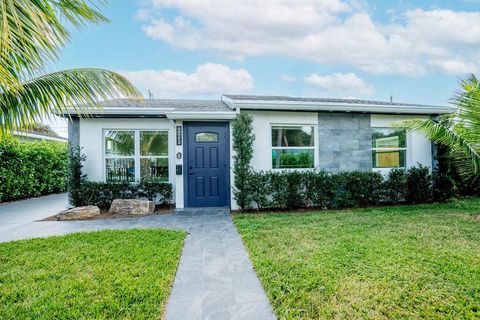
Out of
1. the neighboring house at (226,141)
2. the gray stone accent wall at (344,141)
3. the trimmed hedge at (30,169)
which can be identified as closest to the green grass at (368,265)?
the neighboring house at (226,141)

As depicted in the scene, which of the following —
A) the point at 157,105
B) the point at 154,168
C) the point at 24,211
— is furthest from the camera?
the point at 157,105

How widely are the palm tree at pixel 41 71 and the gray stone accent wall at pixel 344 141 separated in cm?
653

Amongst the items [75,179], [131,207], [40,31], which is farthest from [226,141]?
[40,31]

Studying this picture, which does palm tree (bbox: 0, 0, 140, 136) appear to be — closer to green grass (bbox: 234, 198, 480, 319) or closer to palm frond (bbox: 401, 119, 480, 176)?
green grass (bbox: 234, 198, 480, 319)

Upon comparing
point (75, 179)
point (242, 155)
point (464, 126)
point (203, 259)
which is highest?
point (464, 126)

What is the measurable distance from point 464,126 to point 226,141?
6.38 m

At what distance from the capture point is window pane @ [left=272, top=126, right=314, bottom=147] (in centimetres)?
888

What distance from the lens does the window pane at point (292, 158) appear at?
8844 millimetres

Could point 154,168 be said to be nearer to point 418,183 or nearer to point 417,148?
point 418,183

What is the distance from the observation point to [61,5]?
243 cm

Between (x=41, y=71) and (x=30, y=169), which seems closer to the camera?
(x=41, y=71)

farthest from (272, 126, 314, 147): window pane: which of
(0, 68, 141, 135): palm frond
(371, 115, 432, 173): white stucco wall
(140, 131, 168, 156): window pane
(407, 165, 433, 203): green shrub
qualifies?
(0, 68, 141, 135): palm frond

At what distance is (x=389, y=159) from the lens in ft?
31.8

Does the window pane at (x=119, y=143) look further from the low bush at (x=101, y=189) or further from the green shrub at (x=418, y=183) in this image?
the green shrub at (x=418, y=183)
